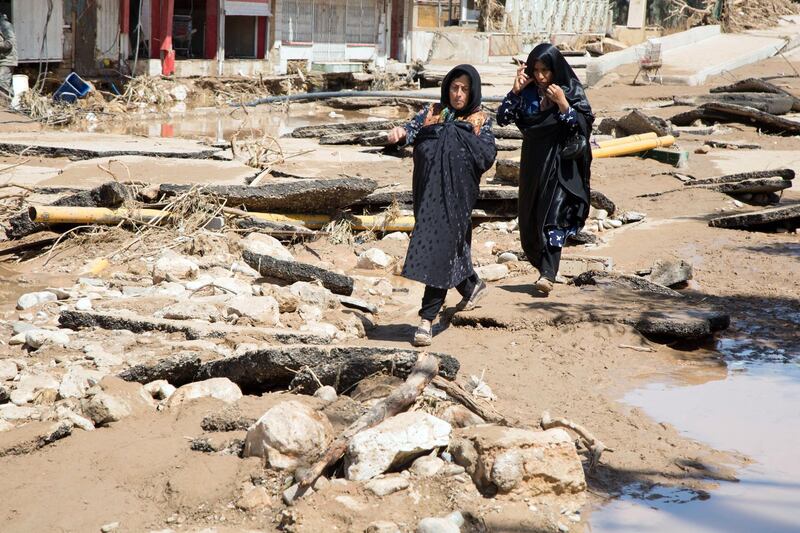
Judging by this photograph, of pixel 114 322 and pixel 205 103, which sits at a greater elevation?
pixel 205 103

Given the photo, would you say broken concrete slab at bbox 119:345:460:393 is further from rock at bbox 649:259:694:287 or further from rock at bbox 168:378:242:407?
rock at bbox 649:259:694:287

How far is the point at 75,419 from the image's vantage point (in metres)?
3.98

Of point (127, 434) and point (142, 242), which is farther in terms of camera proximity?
point (142, 242)

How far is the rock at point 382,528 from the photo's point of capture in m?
3.21

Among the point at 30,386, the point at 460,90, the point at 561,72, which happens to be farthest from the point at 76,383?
the point at 561,72

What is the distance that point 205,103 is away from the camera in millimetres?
18641

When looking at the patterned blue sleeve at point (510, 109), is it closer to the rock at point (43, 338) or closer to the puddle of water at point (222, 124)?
the rock at point (43, 338)

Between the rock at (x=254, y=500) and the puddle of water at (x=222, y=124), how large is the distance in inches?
400

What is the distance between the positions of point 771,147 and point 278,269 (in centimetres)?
924

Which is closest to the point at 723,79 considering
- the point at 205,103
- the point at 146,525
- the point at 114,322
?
the point at 205,103

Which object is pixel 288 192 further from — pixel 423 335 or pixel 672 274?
pixel 672 274

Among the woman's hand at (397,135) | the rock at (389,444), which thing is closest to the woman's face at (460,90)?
the woman's hand at (397,135)

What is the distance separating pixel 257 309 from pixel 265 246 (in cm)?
187

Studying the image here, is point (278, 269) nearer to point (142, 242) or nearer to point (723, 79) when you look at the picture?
point (142, 242)
